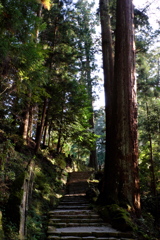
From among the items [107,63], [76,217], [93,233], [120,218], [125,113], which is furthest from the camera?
[107,63]

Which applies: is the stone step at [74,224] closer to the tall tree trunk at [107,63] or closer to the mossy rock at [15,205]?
the mossy rock at [15,205]

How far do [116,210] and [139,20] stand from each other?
8873 mm

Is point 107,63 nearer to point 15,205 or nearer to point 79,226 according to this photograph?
point 79,226

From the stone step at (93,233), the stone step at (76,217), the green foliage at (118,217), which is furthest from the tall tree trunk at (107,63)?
the stone step at (93,233)

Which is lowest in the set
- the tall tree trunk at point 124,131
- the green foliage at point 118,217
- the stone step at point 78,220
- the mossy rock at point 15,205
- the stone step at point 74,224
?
the stone step at point 74,224

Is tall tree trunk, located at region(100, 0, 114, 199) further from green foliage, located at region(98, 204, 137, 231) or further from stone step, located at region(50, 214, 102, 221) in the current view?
stone step, located at region(50, 214, 102, 221)

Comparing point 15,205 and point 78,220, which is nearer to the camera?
point 15,205

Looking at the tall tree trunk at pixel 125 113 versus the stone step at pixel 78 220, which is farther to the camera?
the tall tree trunk at pixel 125 113

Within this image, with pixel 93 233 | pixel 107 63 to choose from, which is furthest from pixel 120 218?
pixel 107 63

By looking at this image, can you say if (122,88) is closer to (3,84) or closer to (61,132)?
(3,84)

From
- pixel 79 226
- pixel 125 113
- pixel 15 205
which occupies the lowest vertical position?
pixel 79 226

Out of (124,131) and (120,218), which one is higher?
(124,131)

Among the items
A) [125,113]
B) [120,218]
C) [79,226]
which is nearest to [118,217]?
[120,218]

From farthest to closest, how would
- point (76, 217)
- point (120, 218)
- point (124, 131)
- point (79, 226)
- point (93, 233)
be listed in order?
1. point (124, 131)
2. point (76, 217)
3. point (79, 226)
4. point (120, 218)
5. point (93, 233)
